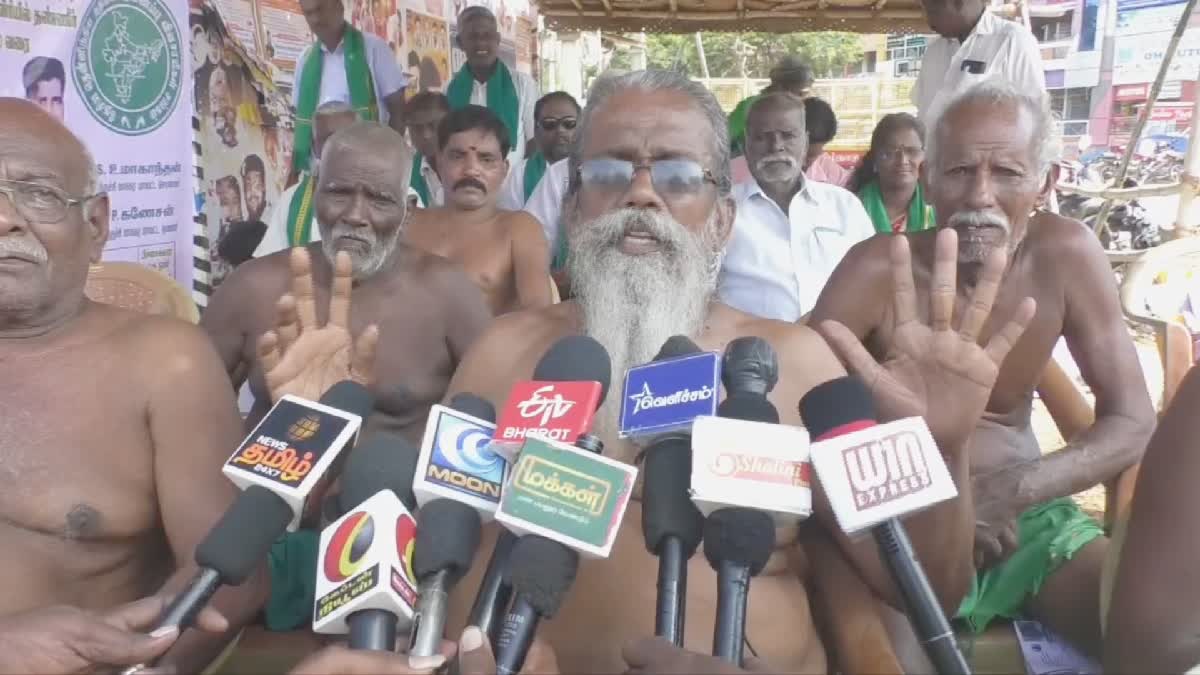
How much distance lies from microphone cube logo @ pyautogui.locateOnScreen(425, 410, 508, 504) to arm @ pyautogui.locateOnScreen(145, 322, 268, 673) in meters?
0.75

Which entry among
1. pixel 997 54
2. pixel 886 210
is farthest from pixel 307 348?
pixel 997 54

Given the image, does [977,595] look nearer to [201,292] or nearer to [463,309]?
[463,309]

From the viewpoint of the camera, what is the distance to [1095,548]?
259cm

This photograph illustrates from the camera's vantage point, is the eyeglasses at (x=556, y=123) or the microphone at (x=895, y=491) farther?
the eyeglasses at (x=556, y=123)

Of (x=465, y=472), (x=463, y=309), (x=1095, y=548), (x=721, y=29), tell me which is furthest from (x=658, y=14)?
(x=465, y=472)

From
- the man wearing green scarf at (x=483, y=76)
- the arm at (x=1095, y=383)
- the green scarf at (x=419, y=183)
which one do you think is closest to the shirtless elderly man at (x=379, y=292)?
the arm at (x=1095, y=383)

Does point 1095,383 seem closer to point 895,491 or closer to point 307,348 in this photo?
point 895,491

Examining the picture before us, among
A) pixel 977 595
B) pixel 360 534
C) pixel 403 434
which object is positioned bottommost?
pixel 977 595

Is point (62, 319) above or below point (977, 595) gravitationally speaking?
above

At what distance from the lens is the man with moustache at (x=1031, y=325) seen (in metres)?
2.64

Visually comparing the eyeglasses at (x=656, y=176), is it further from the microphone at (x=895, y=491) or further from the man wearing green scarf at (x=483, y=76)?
the man wearing green scarf at (x=483, y=76)

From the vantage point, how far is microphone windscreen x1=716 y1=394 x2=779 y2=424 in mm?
1415

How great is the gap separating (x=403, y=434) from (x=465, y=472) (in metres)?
1.86

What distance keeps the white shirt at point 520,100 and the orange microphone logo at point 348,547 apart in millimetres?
6528
